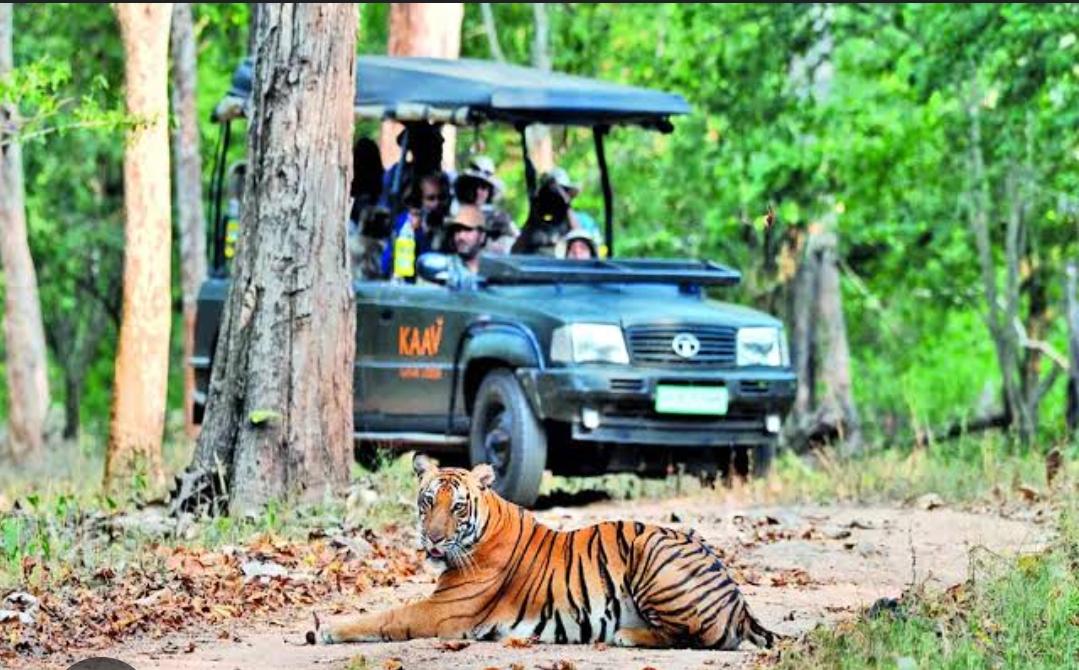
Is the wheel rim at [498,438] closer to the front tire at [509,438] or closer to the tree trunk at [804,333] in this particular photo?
the front tire at [509,438]

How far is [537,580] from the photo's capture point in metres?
9.27

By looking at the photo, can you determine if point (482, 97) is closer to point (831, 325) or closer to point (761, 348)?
point (761, 348)

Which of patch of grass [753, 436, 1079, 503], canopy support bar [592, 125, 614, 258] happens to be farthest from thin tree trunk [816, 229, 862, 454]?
patch of grass [753, 436, 1079, 503]

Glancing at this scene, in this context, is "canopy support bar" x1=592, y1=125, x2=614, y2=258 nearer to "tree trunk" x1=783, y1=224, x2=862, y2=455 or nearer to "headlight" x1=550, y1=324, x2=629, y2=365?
"headlight" x1=550, y1=324, x2=629, y2=365

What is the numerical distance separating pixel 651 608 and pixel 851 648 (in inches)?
40.1

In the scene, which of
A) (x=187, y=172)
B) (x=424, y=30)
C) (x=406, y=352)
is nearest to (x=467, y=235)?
(x=406, y=352)

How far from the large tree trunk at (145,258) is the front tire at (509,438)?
564 cm

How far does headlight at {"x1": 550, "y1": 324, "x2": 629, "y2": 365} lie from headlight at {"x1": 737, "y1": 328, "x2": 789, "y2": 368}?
0.87 metres

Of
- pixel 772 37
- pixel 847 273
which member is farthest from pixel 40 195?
pixel 772 37

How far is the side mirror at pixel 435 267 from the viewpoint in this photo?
1591 centimetres

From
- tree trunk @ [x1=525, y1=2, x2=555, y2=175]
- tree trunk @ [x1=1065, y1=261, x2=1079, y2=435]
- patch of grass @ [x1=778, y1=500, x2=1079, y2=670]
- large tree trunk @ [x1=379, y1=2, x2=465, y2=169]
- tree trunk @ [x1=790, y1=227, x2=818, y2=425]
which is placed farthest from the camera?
tree trunk @ [x1=525, y1=2, x2=555, y2=175]

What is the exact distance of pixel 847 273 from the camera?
3203cm

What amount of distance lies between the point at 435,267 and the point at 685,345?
205 centimetres

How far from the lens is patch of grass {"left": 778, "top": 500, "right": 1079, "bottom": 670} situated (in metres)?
8.30
